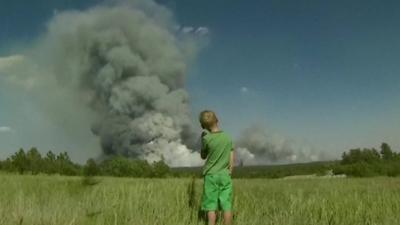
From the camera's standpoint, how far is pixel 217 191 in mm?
6117

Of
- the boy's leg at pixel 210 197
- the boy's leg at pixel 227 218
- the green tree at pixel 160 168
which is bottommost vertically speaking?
the boy's leg at pixel 227 218

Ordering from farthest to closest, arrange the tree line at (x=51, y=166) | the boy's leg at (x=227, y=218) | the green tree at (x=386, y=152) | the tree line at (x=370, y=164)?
the green tree at (x=386, y=152) → the tree line at (x=370, y=164) → the tree line at (x=51, y=166) → the boy's leg at (x=227, y=218)

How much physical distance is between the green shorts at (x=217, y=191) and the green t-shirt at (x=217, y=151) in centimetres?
9

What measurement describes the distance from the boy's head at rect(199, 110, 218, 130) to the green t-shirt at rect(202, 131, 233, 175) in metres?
0.13

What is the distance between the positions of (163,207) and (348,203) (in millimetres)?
2628

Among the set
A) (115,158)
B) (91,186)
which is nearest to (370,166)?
(115,158)

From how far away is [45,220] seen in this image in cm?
501

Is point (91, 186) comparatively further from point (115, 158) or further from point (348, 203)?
point (115, 158)

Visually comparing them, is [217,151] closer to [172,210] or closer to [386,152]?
[172,210]

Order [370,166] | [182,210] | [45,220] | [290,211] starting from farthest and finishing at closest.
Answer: [370,166] < [182,210] < [290,211] < [45,220]

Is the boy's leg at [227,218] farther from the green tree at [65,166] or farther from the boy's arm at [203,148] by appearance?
the green tree at [65,166]

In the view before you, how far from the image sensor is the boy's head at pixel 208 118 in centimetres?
620

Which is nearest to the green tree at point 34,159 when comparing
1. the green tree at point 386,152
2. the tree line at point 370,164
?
the tree line at point 370,164

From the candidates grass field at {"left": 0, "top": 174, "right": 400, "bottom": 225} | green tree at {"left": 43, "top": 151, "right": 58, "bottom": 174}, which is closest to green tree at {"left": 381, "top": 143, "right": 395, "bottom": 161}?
green tree at {"left": 43, "top": 151, "right": 58, "bottom": 174}
